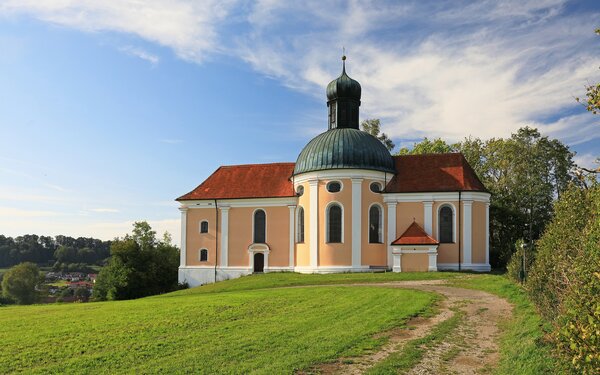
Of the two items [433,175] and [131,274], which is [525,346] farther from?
[131,274]

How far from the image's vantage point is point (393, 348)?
41.5 feet

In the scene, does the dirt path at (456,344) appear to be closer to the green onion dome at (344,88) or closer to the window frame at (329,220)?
the window frame at (329,220)

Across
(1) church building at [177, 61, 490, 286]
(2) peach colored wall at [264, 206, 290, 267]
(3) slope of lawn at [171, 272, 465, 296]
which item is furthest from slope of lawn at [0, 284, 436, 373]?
(2) peach colored wall at [264, 206, 290, 267]

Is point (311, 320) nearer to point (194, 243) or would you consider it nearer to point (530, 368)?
point (530, 368)

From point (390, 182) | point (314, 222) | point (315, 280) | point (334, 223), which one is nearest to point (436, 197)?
point (390, 182)

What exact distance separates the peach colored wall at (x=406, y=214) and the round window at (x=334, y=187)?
4.66 meters

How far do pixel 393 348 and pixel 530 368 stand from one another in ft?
11.4

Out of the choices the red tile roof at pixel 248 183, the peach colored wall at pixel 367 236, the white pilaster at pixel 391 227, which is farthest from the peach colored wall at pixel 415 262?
the red tile roof at pixel 248 183

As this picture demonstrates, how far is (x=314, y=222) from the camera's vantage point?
40.7 m

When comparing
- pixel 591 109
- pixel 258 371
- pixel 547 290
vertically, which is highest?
pixel 591 109

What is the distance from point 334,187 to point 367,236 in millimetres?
4427

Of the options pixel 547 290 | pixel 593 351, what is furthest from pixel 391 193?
pixel 593 351

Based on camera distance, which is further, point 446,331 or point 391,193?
point 391,193

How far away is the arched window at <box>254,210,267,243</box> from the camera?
44.2m
